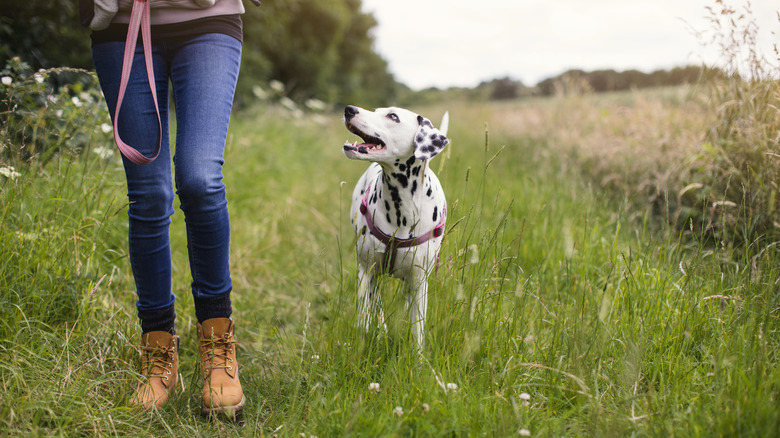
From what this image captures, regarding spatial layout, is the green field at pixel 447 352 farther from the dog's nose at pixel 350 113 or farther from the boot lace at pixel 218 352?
the dog's nose at pixel 350 113

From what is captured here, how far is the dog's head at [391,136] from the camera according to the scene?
2.24m

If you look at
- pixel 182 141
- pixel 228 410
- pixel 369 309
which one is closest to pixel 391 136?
pixel 369 309

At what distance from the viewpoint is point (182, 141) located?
1931 millimetres

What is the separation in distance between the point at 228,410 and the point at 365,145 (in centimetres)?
125

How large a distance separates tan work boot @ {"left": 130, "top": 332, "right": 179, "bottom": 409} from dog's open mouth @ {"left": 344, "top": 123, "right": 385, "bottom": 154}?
115 cm

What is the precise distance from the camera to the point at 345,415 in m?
1.81

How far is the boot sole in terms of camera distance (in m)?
2.00

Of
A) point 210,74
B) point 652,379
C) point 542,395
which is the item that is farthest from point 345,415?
point 210,74

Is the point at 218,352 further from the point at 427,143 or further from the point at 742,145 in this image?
the point at 742,145

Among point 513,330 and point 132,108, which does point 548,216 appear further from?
point 132,108

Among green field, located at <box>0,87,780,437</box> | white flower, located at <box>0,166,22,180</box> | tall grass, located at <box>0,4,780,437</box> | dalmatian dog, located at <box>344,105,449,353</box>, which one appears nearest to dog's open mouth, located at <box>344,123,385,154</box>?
dalmatian dog, located at <box>344,105,449,353</box>

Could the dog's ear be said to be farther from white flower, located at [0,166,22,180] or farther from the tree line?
white flower, located at [0,166,22,180]

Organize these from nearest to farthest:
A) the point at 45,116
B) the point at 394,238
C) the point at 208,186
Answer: the point at 208,186
the point at 394,238
the point at 45,116

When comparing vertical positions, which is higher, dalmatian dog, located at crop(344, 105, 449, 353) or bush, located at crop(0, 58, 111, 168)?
bush, located at crop(0, 58, 111, 168)
